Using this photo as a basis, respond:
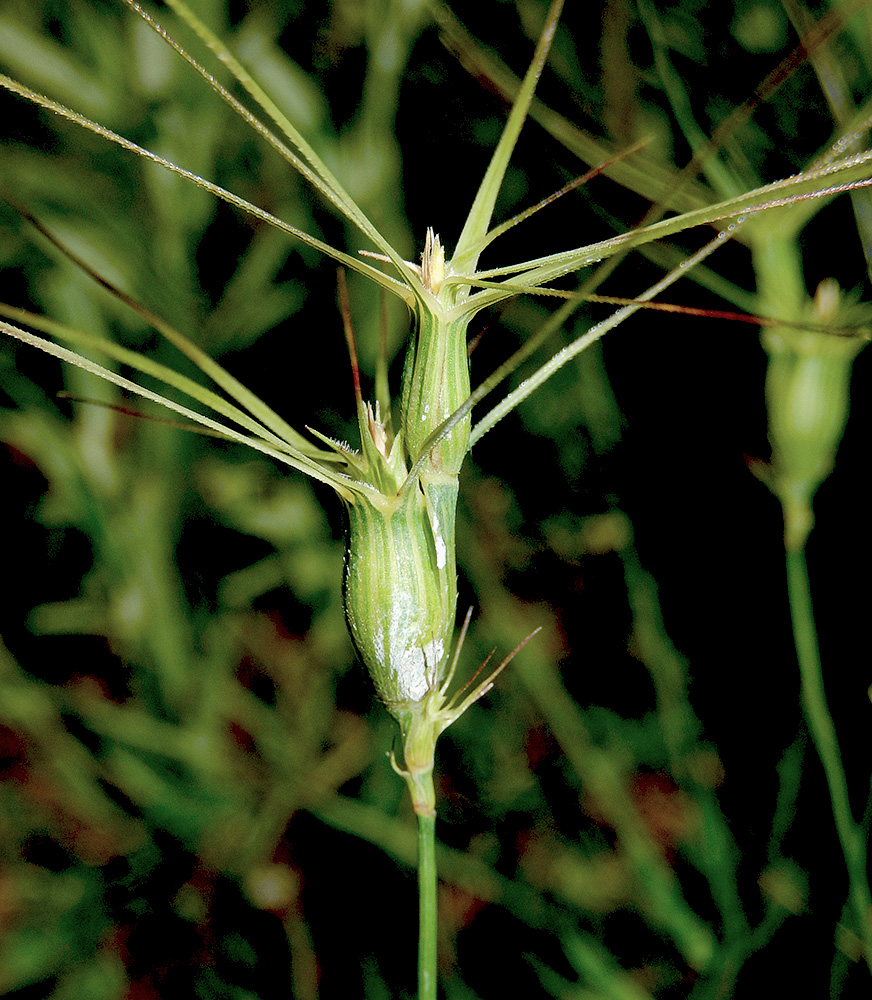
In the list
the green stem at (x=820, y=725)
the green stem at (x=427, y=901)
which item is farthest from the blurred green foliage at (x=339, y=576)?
the green stem at (x=427, y=901)

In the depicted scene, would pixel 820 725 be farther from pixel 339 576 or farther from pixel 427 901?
pixel 339 576

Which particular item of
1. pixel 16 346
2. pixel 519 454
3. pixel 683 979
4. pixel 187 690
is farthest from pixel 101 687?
pixel 683 979

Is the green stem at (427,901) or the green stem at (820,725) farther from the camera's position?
the green stem at (820,725)

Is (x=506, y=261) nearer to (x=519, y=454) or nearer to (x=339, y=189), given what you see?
(x=519, y=454)

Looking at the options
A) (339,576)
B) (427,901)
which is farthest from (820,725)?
(339,576)

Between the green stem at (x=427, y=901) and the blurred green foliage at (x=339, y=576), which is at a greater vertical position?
the blurred green foliage at (x=339, y=576)

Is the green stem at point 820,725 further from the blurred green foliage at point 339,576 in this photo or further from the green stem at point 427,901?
the green stem at point 427,901
